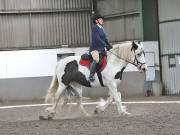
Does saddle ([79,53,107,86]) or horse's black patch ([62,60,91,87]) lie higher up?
saddle ([79,53,107,86])

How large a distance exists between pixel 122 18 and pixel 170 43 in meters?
2.38

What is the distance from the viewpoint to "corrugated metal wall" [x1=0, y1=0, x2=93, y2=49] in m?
25.1

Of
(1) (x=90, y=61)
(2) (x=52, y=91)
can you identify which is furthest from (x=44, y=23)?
(1) (x=90, y=61)

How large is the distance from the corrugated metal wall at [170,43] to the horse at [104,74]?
9.77 meters

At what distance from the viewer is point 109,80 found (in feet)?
44.3

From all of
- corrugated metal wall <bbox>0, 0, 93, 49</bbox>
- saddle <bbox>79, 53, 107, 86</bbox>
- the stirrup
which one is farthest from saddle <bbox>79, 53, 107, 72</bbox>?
corrugated metal wall <bbox>0, 0, 93, 49</bbox>

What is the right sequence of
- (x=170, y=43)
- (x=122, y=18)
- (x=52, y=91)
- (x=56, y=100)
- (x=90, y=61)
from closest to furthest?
(x=90, y=61) < (x=56, y=100) < (x=52, y=91) < (x=170, y=43) < (x=122, y=18)

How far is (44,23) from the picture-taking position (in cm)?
2544

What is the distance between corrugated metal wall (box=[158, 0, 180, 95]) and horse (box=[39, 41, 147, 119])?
9.77 metres

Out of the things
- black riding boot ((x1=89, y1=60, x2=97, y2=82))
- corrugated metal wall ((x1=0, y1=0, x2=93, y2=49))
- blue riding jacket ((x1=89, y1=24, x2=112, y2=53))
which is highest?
corrugated metal wall ((x1=0, y1=0, x2=93, y2=49))

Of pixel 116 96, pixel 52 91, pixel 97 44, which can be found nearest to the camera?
pixel 116 96

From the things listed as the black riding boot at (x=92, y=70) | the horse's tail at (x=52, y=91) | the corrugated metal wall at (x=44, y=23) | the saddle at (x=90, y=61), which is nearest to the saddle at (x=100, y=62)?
the saddle at (x=90, y=61)

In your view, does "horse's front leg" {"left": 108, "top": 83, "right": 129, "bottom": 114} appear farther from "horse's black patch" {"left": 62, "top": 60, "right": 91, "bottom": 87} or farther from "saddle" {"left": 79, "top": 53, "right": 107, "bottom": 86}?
"horse's black patch" {"left": 62, "top": 60, "right": 91, "bottom": 87}

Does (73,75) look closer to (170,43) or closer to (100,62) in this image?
(100,62)
